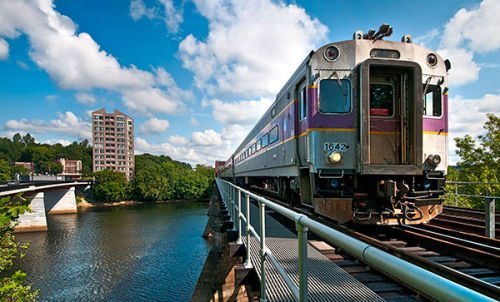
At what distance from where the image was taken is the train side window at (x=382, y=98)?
763cm

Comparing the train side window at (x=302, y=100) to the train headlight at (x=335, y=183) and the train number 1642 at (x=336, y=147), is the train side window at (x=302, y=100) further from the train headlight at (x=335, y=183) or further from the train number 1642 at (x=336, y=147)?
the train headlight at (x=335, y=183)

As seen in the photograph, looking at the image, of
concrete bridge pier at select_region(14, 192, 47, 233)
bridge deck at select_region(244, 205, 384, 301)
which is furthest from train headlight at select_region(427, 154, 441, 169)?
concrete bridge pier at select_region(14, 192, 47, 233)

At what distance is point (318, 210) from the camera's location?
7.06 m

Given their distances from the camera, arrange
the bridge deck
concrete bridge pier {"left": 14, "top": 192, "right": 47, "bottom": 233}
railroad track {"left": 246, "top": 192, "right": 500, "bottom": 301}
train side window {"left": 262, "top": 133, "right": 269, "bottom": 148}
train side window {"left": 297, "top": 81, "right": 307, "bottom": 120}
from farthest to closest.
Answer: concrete bridge pier {"left": 14, "top": 192, "right": 47, "bottom": 233} → train side window {"left": 262, "top": 133, "right": 269, "bottom": 148} → train side window {"left": 297, "top": 81, "right": 307, "bottom": 120} → railroad track {"left": 246, "top": 192, "right": 500, "bottom": 301} → the bridge deck

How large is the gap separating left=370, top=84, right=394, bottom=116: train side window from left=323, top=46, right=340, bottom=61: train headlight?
3.66 ft

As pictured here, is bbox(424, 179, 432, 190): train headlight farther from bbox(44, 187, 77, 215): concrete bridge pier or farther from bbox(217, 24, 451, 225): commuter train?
bbox(44, 187, 77, 215): concrete bridge pier

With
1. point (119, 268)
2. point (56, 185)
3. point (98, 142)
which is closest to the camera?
point (119, 268)

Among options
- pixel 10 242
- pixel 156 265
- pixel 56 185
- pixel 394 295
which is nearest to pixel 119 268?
pixel 156 265

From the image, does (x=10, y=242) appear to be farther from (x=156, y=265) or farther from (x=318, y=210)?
(x=156, y=265)

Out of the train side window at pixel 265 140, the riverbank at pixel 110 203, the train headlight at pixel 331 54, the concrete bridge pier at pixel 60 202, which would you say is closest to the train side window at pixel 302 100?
the train headlight at pixel 331 54

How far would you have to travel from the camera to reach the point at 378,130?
7.52 m

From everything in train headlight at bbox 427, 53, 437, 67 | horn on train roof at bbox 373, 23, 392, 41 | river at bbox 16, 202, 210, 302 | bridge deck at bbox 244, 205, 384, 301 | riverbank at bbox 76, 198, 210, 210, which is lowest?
riverbank at bbox 76, 198, 210, 210

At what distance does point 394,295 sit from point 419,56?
5.77 metres

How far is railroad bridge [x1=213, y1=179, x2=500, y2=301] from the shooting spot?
43.3 inches
